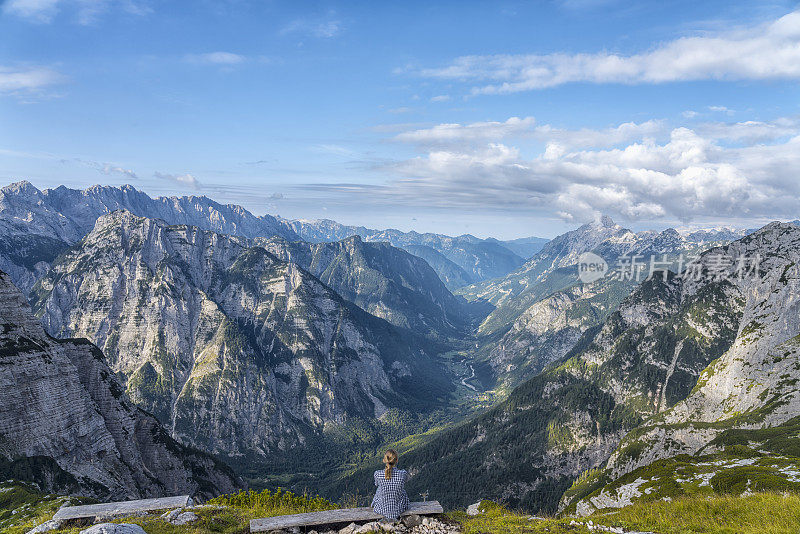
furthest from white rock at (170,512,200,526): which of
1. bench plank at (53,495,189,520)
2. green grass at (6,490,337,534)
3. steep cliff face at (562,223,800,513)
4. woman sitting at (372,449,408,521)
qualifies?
steep cliff face at (562,223,800,513)

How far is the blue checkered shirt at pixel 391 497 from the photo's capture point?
23.6 m

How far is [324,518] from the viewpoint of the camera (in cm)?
2364

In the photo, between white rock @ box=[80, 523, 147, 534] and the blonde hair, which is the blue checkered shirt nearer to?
the blonde hair

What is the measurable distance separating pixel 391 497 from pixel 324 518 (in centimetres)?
414

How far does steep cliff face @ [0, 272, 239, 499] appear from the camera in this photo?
308ft

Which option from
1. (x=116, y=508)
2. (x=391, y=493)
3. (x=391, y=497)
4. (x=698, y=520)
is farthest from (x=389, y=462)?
(x=116, y=508)

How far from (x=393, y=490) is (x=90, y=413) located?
136m

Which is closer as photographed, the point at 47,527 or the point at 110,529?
the point at 110,529

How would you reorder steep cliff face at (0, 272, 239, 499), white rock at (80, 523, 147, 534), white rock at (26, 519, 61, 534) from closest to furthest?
1. white rock at (80, 523, 147, 534)
2. white rock at (26, 519, 61, 534)
3. steep cliff face at (0, 272, 239, 499)

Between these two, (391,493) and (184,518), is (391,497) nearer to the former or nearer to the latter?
(391,493)

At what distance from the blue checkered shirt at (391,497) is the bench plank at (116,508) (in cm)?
2027

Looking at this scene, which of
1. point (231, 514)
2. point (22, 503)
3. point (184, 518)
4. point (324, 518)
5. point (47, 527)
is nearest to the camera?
point (324, 518)

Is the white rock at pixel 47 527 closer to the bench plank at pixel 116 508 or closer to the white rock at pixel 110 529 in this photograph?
the bench plank at pixel 116 508

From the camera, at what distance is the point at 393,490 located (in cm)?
2384
